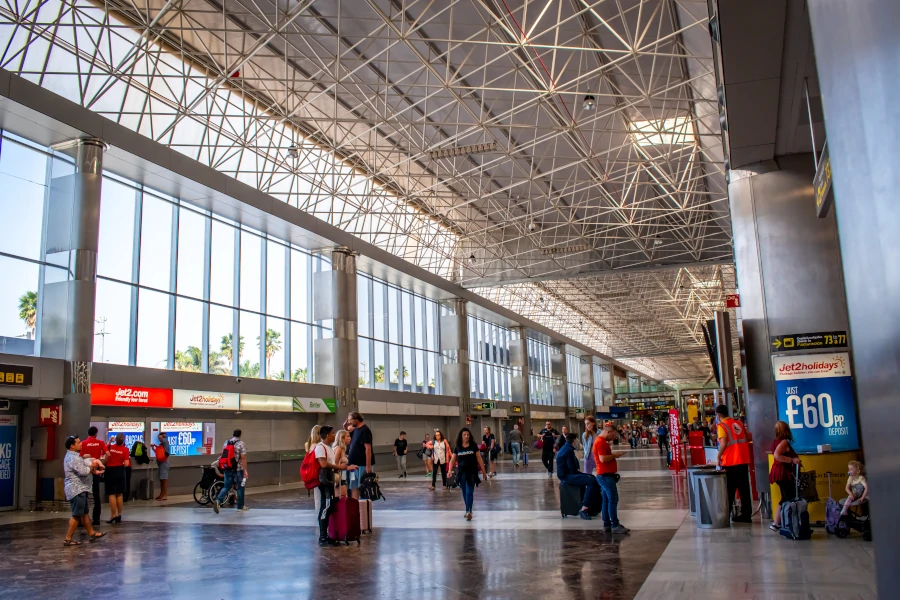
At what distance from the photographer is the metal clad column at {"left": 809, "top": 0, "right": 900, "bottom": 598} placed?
1907 millimetres

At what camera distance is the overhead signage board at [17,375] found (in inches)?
608

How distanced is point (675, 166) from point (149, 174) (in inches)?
865

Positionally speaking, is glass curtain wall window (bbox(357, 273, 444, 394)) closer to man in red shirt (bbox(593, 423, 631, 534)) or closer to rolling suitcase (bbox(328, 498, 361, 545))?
rolling suitcase (bbox(328, 498, 361, 545))

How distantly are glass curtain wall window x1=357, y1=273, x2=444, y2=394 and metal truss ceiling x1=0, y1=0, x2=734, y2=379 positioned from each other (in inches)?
119

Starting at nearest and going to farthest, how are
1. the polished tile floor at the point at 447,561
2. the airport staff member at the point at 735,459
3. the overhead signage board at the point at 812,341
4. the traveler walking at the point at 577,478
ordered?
the polished tile floor at the point at 447,561 → the airport staff member at the point at 735,459 → the overhead signage board at the point at 812,341 → the traveler walking at the point at 577,478

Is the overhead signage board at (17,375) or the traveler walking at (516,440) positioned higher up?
the overhead signage board at (17,375)

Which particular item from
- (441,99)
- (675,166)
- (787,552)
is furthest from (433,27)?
(787,552)

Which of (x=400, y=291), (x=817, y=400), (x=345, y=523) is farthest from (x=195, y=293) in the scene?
(x=817, y=400)

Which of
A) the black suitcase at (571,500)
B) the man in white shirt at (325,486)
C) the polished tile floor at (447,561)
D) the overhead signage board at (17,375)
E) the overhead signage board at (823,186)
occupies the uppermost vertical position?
the overhead signage board at (823,186)

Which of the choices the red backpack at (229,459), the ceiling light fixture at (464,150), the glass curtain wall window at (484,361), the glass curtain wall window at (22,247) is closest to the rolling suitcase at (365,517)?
the red backpack at (229,459)

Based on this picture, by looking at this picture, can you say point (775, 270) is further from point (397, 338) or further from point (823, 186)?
point (397, 338)

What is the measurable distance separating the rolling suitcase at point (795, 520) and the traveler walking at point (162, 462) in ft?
50.4

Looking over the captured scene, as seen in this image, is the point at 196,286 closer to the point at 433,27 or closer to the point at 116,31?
the point at 116,31

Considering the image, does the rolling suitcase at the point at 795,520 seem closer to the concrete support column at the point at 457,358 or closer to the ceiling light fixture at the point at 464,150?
the ceiling light fixture at the point at 464,150
